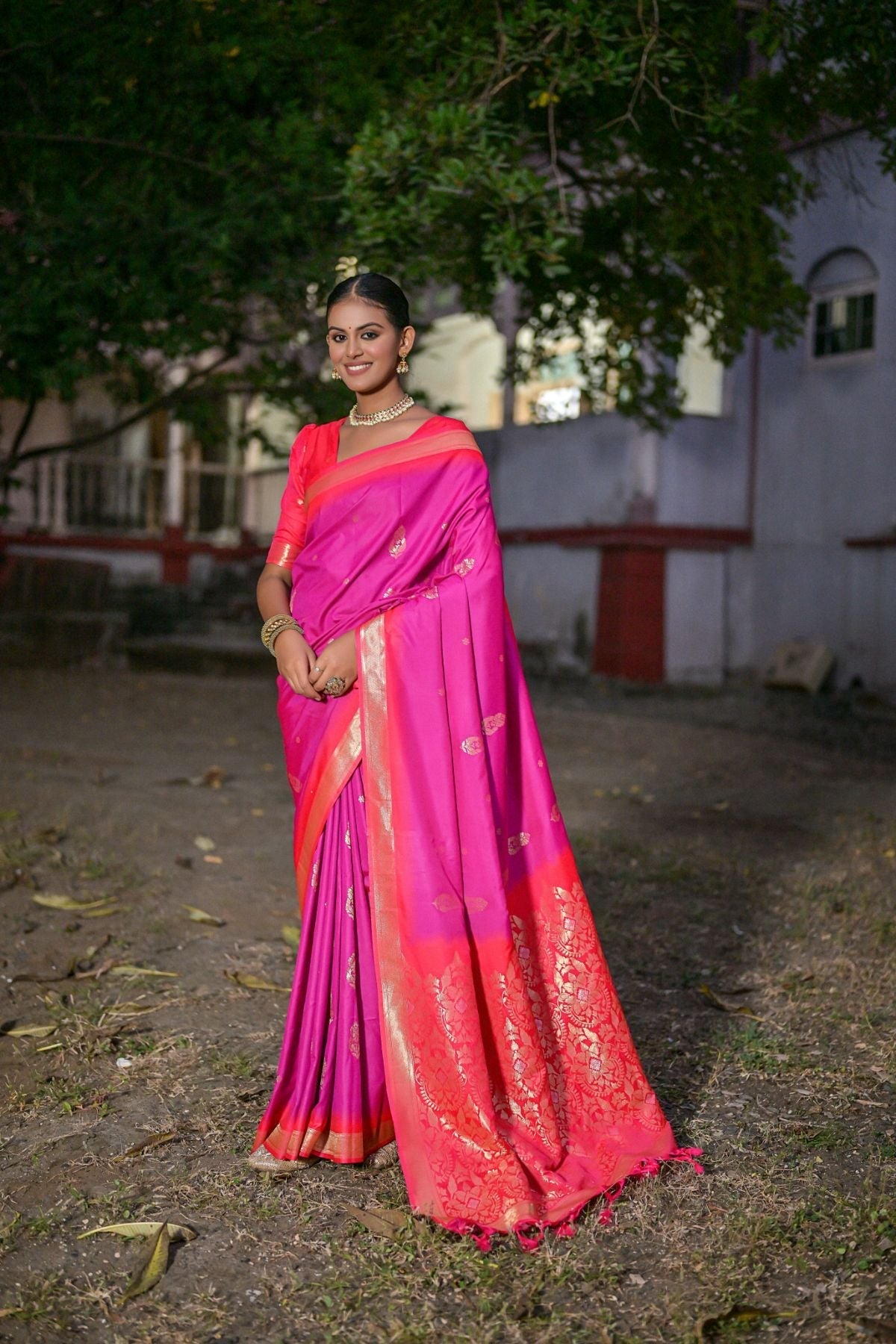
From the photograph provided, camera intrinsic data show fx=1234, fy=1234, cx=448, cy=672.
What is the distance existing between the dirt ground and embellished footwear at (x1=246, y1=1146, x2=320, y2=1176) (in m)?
0.03

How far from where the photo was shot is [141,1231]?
8.27 feet

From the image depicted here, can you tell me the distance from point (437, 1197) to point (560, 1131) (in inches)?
13.4

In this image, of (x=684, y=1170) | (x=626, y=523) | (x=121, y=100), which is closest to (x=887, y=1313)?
(x=684, y=1170)

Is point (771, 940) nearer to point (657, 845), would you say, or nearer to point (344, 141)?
point (657, 845)

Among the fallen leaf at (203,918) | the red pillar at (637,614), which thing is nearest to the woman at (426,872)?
the fallen leaf at (203,918)

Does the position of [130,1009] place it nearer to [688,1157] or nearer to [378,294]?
[688,1157]

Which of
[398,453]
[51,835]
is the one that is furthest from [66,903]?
[398,453]

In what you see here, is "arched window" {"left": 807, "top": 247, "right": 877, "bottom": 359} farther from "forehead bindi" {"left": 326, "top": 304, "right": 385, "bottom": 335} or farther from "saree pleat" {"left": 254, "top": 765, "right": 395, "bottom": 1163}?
"saree pleat" {"left": 254, "top": 765, "right": 395, "bottom": 1163}

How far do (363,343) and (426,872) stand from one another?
1158mm

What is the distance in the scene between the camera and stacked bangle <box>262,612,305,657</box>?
9.09 ft

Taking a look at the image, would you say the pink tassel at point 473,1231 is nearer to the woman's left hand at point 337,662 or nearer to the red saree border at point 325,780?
the red saree border at point 325,780

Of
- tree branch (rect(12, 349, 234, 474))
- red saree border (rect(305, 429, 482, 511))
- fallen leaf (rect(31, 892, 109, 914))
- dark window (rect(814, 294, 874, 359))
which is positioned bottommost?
fallen leaf (rect(31, 892, 109, 914))

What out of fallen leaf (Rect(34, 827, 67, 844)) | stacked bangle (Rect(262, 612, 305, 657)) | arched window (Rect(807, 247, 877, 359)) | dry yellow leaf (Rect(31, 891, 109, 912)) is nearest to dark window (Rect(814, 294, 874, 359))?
arched window (Rect(807, 247, 877, 359))

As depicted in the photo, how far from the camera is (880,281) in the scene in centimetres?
1200
